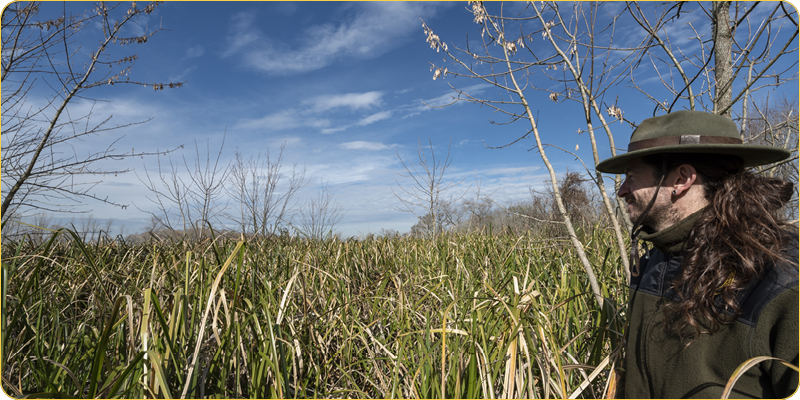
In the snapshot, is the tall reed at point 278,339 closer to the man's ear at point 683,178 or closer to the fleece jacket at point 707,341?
the fleece jacket at point 707,341

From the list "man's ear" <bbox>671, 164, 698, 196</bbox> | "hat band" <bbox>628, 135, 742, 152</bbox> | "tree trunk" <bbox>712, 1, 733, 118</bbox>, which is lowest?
"man's ear" <bbox>671, 164, 698, 196</bbox>

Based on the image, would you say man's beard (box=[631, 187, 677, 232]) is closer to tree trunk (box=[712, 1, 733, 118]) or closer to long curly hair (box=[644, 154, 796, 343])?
long curly hair (box=[644, 154, 796, 343])

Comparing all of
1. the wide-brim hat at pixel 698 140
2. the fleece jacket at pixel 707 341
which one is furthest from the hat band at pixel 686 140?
the fleece jacket at pixel 707 341

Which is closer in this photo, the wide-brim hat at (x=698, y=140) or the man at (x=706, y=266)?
the man at (x=706, y=266)

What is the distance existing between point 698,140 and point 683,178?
0.49 feet

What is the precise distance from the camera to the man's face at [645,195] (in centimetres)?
143

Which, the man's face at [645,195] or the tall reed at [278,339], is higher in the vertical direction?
the man's face at [645,195]

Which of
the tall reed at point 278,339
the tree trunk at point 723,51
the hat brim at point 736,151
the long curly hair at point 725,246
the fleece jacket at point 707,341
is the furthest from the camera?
the tree trunk at point 723,51

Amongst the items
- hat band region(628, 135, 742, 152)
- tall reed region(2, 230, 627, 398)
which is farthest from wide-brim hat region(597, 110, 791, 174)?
tall reed region(2, 230, 627, 398)

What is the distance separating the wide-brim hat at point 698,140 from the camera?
4.33 feet

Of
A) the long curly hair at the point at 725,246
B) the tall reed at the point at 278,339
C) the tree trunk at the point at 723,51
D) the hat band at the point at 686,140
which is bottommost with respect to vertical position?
the tall reed at the point at 278,339

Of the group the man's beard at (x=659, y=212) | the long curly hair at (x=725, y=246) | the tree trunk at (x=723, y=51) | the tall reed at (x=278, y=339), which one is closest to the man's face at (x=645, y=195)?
the man's beard at (x=659, y=212)

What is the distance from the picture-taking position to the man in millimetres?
1124

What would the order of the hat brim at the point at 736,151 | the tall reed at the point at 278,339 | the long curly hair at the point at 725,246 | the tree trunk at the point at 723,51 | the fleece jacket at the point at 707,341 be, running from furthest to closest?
1. the tree trunk at the point at 723,51
2. the tall reed at the point at 278,339
3. the hat brim at the point at 736,151
4. the long curly hair at the point at 725,246
5. the fleece jacket at the point at 707,341
